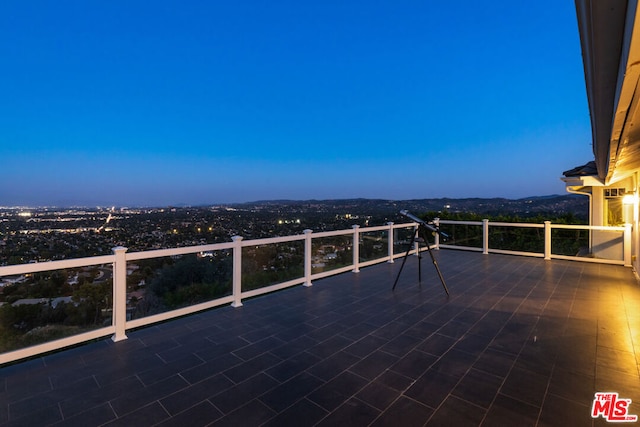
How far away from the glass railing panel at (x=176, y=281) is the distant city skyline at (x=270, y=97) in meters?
7.77

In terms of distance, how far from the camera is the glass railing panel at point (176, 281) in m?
3.45

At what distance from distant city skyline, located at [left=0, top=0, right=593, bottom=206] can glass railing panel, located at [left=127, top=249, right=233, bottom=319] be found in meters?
7.77

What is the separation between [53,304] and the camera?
2910 mm

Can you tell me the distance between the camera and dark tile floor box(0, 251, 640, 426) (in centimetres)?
202

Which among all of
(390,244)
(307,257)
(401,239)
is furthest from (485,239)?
(307,257)

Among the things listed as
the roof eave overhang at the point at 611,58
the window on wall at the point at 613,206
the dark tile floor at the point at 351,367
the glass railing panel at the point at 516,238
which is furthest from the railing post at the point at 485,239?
the roof eave overhang at the point at 611,58

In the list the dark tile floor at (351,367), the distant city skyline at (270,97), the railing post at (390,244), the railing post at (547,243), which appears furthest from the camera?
the distant city skyline at (270,97)

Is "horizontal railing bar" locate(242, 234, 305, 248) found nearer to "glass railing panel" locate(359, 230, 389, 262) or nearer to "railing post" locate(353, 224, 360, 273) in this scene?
"railing post" locate(353, 224, 360, 273)

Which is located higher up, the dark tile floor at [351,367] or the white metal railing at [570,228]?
the white metal railing at [570,228]

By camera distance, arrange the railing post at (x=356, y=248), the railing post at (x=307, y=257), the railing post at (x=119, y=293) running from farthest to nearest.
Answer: the railing post at (x=356, y=248), the railing post at (x=307, y=257), the railing post at (x=119, y=293)

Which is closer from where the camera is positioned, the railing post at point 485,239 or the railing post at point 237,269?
the railing post at point 237,269

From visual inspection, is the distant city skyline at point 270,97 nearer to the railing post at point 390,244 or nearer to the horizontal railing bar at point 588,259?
the horizontal railing bar at point 588,259

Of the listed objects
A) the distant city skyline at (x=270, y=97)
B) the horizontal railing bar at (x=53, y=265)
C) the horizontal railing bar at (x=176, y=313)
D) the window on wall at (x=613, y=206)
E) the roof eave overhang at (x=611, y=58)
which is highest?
the distant city skyline at (x=270, y=97)

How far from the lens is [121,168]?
740 inches
